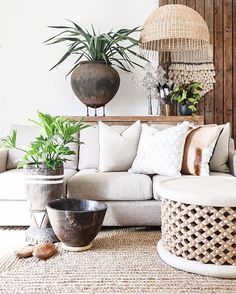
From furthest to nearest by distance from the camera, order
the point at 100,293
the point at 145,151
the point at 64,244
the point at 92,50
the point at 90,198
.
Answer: the point at 92,50 < the point at 145,151 < the point at 90,198 < the point at 64,244 < the point at 100,293

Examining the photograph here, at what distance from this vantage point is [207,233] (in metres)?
1.78

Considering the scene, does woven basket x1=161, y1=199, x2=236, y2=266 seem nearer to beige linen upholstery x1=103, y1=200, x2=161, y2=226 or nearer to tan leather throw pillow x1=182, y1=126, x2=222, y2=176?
beige linen upholstery x1=103, y1=200, x2=161, y2=226

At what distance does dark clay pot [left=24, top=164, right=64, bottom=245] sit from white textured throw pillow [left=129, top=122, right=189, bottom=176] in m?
0.68

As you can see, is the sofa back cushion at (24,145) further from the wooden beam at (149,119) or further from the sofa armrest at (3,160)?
the wooden beam at (149,119)

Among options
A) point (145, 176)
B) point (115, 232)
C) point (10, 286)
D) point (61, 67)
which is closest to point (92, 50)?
point (61, 67)

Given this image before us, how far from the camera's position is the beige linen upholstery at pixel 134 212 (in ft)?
8.02

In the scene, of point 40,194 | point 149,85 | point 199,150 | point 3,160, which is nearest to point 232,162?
point 199,150

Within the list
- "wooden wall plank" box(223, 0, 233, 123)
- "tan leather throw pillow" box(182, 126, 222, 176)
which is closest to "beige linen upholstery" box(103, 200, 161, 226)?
"tan leather throw pillow" box(182, 126, 222, 176)

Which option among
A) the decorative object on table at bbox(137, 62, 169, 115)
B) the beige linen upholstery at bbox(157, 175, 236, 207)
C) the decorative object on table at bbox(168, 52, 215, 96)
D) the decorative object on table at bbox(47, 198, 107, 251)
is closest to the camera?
the beige linen upholstery at bbox(157, 175, 236, 207)

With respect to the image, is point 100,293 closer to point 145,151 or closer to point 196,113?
point 145,151

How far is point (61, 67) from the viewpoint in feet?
12.5

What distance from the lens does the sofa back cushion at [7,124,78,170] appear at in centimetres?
303

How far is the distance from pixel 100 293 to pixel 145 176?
1.09 metres

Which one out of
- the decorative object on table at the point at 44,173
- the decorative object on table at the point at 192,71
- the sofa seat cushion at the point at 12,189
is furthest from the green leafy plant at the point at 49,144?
the decorative object on table at the point at 192,71
